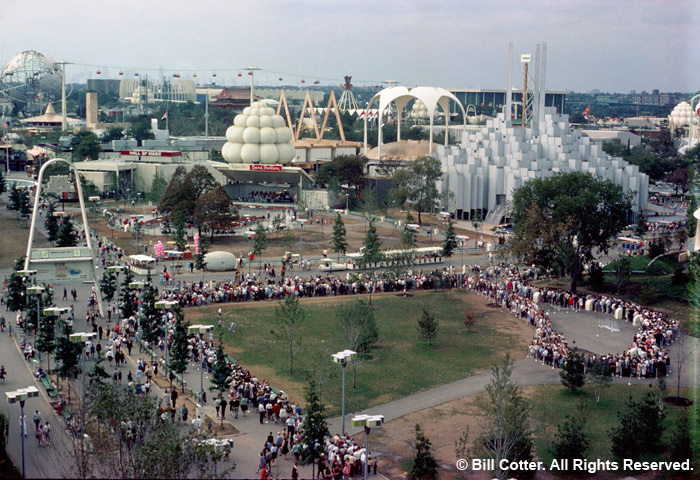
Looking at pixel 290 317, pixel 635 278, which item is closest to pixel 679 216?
A: pixel 635 278

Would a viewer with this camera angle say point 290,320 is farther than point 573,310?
No

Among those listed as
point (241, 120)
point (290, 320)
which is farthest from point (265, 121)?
point (290, 320)

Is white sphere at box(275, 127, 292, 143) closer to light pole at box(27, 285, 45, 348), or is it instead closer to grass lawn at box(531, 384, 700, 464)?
light pole at box(27, 285, 45, 348)

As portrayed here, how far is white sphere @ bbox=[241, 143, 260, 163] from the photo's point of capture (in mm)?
78312

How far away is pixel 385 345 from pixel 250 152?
46.5m

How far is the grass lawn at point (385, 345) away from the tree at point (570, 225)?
4.15 meters

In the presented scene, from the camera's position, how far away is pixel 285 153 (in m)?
79.3

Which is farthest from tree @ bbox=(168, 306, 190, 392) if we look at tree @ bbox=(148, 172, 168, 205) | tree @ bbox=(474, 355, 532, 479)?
tree @ bbox=(148, 172, 168, 205)

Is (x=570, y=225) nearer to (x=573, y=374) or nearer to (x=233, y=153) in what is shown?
(x=573, y=374)

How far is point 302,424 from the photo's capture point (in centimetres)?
2366

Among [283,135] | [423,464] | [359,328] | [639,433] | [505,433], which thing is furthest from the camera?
[283,135]

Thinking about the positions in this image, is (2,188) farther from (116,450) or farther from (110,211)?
(116,450)

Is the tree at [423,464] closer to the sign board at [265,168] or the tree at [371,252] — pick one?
the tree at [371,252]

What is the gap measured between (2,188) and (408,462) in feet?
219
